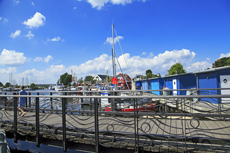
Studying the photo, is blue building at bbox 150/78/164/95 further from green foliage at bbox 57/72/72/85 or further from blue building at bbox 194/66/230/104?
green foliage at bbox 57/72/72/85

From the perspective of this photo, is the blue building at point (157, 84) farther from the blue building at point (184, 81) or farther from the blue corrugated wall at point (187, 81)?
the blue corrugated wall at point (187, 81)

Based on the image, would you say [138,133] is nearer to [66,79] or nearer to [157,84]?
[157,84]

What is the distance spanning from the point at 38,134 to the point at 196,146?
4.10 m

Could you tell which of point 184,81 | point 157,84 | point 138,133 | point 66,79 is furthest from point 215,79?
point 66,79

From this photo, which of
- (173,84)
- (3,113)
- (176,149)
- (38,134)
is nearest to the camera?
(176,149)

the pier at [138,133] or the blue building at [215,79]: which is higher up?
the blue building at [215,79]

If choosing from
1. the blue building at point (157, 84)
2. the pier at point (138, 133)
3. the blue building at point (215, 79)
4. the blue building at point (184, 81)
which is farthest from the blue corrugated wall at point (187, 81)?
the pier at point (138, 133)

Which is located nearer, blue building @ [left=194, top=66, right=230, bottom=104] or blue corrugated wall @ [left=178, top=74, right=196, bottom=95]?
blue building @ [left=194, top=66, right=230, bottom=104]

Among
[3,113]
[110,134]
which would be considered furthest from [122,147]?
[3,113]

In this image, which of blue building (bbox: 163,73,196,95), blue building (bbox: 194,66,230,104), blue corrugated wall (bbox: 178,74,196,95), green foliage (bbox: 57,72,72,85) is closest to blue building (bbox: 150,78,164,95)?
blue building (bbox: 163,73,196,95)

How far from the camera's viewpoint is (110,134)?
14.2 feet

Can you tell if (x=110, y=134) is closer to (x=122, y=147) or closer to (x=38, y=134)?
(x=122, y=147)

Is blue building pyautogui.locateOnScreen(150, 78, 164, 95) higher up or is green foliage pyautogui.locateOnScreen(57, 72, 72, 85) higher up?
green foliage pyautogui.locateOnScreen(57, 72, 72, 85)

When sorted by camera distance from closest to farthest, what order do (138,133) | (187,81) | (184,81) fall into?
(138,133) < (187,81) < (184,81)
